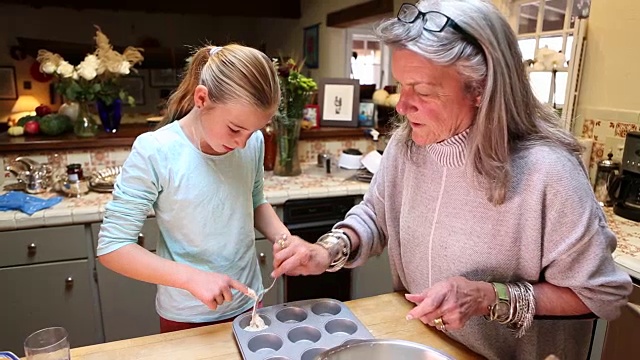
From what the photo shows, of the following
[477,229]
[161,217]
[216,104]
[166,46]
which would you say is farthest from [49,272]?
[166,46]

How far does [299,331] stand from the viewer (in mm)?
983

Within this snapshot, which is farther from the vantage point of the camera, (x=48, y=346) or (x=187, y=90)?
(x=187, y=90)

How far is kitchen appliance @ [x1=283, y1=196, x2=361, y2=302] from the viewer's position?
89.7 inches

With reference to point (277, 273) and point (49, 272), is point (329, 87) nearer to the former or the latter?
point (49, 272)

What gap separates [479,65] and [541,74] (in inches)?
71.6

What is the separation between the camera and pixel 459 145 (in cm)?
95

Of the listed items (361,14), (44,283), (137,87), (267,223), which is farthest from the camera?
(137,87)

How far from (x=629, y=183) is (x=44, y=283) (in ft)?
7.78

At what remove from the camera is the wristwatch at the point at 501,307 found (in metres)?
0.85

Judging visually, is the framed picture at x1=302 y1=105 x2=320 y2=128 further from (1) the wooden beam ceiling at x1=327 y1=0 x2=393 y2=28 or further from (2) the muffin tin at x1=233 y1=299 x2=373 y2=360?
(2) the muffin tin at x1=233 y1=299 x2=373 y2=360

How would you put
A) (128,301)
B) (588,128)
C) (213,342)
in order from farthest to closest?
(588,128), (128,301), (213,342)

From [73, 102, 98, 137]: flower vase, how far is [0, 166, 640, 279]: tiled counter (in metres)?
0.47

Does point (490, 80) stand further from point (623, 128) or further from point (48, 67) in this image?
point (48, 67)

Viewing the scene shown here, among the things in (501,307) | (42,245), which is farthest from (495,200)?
(42,245)
